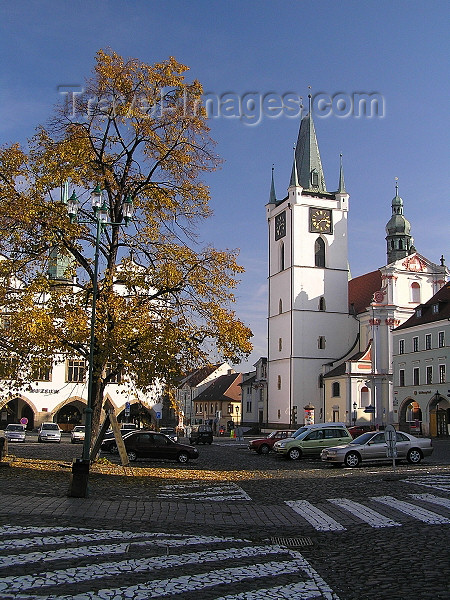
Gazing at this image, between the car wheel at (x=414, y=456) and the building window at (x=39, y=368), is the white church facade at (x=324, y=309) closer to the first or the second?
the car wheel at (x=414, y=456)

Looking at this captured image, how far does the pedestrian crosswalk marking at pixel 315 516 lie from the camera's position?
464 inches

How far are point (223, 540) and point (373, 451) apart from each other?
17.8 meters

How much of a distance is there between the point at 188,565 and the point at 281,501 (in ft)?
24.5

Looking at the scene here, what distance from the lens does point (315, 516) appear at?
13.1 meters

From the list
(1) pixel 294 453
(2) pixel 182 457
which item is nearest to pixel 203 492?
(2) pixel 182 457

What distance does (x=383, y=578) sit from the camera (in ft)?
26.1

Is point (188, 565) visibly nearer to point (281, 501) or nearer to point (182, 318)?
point (281, 501)

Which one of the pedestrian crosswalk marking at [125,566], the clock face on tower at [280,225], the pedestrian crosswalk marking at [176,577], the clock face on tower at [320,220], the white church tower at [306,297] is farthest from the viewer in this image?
the clock face on tower at [280,225]

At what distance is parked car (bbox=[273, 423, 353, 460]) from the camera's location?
106 feet

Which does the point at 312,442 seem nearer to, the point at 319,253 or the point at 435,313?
the point at 435,313

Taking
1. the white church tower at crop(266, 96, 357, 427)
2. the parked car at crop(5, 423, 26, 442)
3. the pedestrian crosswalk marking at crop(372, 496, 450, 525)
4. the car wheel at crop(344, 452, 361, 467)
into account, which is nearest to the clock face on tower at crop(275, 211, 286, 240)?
the white church tower at crop(266, 96, 357, 427)

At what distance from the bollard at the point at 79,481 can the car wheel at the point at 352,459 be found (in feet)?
46.0

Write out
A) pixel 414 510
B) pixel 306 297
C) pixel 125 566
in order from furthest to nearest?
pixel 306 297 < pixel 414 510 < pixel 125 566

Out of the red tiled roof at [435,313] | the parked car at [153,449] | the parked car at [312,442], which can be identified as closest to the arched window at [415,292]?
the red tiled roof at [435,313]
